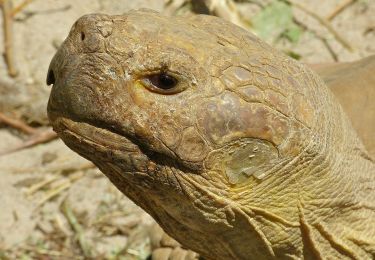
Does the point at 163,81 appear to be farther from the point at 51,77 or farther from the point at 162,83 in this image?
the point at 51,77

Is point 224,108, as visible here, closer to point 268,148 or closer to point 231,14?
point 268,148

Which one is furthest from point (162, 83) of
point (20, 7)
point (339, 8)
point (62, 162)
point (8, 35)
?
point (339, 8)

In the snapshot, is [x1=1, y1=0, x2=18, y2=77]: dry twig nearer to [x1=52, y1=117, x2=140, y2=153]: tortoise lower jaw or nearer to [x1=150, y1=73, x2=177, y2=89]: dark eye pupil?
[x1=52, y1=117, x2=140, y2=153]: tortoise lower jaw

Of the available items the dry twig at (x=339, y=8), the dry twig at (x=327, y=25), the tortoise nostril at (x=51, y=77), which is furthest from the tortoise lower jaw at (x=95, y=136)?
the dry twig at (x=339, y=8)

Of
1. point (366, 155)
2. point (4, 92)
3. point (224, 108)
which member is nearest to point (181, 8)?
point (4, 92)

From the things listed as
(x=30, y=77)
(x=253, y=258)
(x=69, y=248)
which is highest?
(x=253, y=258)

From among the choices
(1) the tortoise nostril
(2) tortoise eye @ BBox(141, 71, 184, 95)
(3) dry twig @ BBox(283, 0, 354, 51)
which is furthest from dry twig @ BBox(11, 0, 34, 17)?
(2) tortoise eye @ BBox(141, 71, 184, 95)
